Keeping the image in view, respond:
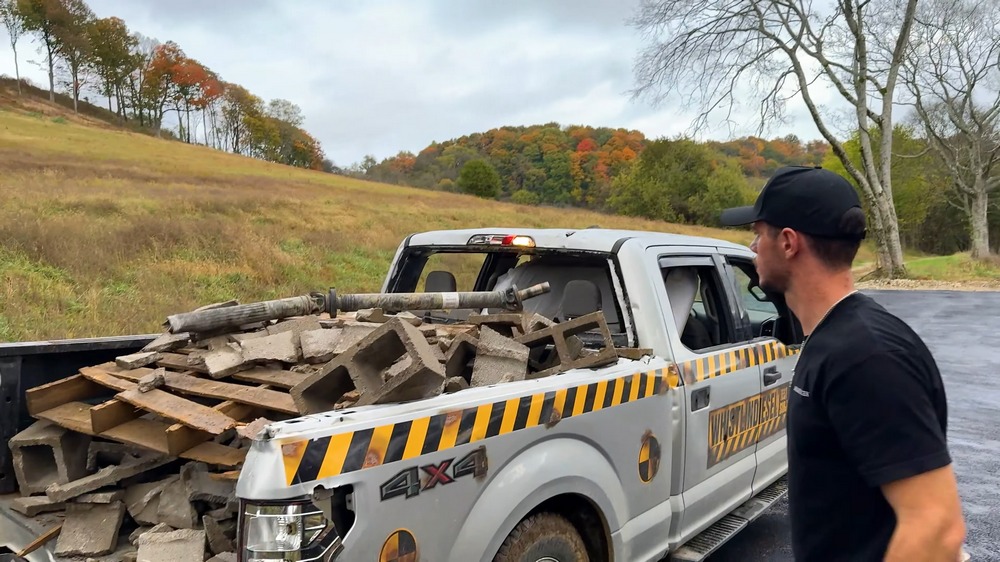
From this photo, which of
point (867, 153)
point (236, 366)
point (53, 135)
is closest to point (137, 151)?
point (53, 135)

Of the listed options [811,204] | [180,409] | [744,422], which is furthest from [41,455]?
[744,422]

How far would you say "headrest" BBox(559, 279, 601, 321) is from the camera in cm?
356

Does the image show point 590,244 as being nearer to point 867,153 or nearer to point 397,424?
point 397,424

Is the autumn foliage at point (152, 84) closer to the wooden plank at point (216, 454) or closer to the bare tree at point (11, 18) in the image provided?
the bare tree at point (11, 18)

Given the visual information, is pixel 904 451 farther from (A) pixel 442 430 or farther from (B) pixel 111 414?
(B) pixel 111 414

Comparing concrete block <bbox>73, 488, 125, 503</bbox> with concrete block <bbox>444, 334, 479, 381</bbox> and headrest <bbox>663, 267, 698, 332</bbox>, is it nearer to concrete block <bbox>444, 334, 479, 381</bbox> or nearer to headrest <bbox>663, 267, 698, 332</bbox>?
concrete block <bbox>444, 334, 479, 381</bbox>

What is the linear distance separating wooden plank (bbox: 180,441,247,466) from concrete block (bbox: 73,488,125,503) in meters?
0.45

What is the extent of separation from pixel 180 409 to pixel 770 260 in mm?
2045

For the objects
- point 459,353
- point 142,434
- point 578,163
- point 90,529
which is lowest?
point 90,529

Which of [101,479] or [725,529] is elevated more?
[101,479]

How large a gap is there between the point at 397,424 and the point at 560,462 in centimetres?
75

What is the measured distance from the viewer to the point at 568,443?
2436mm

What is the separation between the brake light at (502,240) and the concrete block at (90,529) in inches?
84.8

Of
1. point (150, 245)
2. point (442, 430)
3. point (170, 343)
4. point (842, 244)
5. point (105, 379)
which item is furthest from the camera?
point (150, 245)
